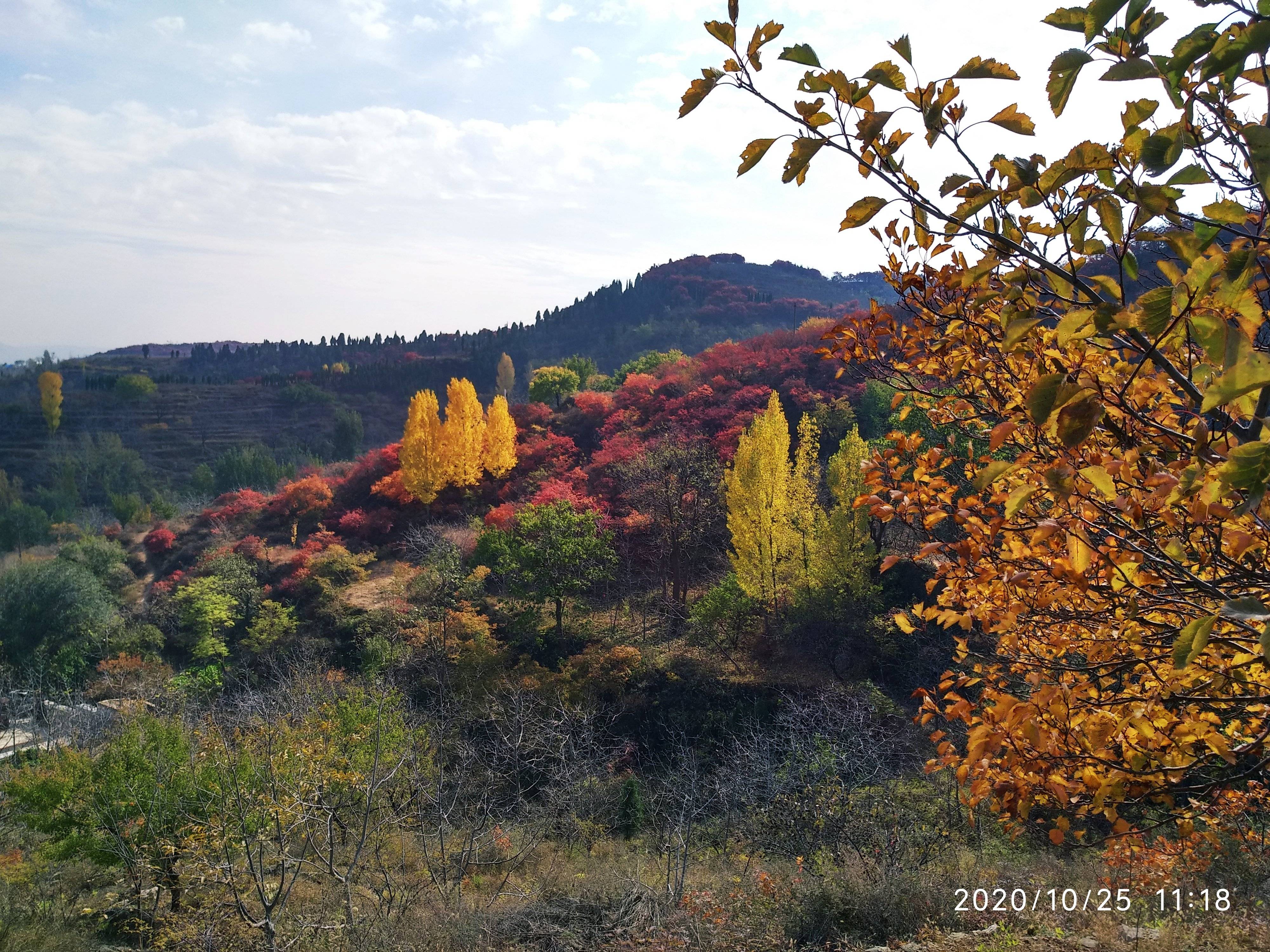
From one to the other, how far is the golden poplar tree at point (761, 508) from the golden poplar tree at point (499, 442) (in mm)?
14184

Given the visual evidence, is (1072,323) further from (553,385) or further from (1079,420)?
(553,385)

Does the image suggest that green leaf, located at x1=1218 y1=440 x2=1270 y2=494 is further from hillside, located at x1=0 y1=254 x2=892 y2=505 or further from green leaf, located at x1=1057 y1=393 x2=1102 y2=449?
hillside, located at x1=0 y1=254 x2=892 y2=505

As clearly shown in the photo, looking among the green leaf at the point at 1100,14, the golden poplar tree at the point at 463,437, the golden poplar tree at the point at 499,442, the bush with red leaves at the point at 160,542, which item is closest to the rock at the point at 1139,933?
the green leaf at the point at 1100,14

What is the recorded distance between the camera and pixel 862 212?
1.66m

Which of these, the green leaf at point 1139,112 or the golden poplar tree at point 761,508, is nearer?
the green leaf at point 1139,112

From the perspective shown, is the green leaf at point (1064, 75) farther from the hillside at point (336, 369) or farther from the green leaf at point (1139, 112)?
the hillside at point (336, 369)

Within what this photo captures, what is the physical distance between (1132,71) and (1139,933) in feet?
19.0

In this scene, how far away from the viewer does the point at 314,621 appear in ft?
68.6

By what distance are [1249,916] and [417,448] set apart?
25.6 meters

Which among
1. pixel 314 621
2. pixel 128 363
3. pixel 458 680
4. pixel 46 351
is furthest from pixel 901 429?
pixel 46 351

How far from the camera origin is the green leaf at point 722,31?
1.62 metres

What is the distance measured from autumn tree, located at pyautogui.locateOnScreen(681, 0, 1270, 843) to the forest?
0.01 metres

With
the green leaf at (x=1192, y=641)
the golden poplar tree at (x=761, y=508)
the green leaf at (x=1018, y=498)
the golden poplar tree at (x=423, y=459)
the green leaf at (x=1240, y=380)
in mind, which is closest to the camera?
the green leaf at (x=1240, y=380)
